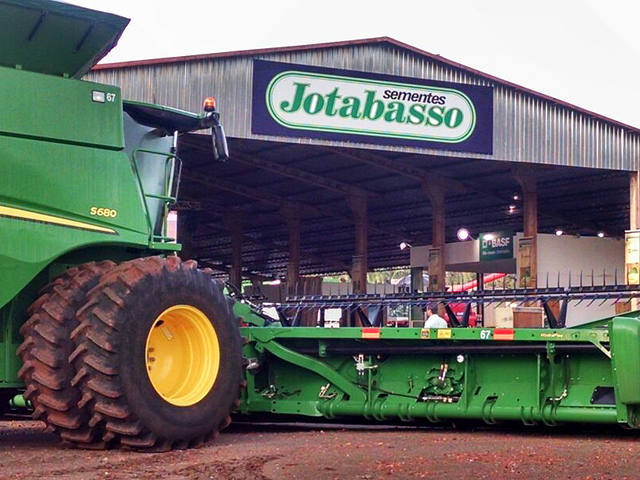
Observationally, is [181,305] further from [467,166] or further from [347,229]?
[347,229]

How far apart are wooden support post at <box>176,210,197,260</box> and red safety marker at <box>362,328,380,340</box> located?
2679 cm

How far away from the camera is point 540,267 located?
1183 inches

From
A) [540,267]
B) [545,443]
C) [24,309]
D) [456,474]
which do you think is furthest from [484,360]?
[540,267]

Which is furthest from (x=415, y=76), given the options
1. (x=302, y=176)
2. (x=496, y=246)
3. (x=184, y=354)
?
(x=184, y=354)

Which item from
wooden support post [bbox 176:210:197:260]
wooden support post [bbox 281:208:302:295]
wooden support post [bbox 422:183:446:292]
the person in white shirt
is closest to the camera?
the person in white shirt

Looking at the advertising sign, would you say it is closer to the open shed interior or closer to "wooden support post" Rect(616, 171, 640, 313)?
the open shed interior

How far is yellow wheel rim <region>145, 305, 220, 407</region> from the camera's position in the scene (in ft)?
28.5

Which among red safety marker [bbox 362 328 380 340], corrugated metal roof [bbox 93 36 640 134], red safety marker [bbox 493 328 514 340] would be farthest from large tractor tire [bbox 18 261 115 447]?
corrugated metal roof [bbox 93 36 640 134]

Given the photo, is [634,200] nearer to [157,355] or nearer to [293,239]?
[293,239]

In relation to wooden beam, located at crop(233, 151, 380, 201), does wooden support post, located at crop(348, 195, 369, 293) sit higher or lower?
lower

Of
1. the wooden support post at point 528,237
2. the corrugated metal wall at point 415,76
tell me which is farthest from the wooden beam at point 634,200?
the wooden support post at point 528,237

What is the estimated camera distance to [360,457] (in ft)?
25.3

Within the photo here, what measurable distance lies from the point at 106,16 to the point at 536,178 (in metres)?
24.4

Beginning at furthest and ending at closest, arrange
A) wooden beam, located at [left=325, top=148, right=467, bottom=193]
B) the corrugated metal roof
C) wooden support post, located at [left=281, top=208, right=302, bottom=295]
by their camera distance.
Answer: wooden support post, located at [left=281, top=208, right=302, bottom=295] < wooden beam, located at [left=325, top=148, right=467, bottom=193] < the corrugated metal roof
